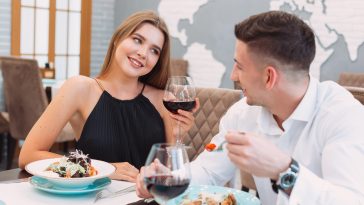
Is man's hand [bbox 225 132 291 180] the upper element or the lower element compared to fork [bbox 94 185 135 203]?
upper

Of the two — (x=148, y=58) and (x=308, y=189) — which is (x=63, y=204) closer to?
(x=308, y=189)

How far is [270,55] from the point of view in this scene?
144 centimetres

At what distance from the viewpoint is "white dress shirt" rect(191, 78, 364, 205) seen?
118 centimetres

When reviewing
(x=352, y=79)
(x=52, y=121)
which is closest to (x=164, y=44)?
(x=52, y=121)

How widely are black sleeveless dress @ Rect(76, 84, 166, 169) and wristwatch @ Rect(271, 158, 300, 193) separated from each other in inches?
44.2

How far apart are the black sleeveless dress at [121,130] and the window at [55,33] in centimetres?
367

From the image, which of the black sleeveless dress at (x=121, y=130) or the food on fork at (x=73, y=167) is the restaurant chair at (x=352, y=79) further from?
the food on fork at (x=73, y=167)

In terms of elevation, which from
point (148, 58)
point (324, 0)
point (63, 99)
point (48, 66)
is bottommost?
point (48, 66)

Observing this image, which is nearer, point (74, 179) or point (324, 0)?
point (74, 179)

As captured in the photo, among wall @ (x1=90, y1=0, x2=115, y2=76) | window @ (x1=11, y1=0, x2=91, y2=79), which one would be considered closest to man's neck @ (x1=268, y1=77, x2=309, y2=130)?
window @ (x1=11, y1=0, x2=91, y2=79)

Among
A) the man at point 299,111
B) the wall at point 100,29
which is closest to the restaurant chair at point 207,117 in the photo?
the man at point 299,111

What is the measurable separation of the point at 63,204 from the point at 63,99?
2.50 feet

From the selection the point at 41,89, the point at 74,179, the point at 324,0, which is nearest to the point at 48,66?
the point at 41,89

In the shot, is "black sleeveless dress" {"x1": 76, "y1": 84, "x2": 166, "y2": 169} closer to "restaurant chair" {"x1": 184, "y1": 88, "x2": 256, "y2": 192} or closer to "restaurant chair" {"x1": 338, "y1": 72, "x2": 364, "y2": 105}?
"restaurant chair" {"x1": 184, "y1": 88, "x2": 256, "y2": 192}
